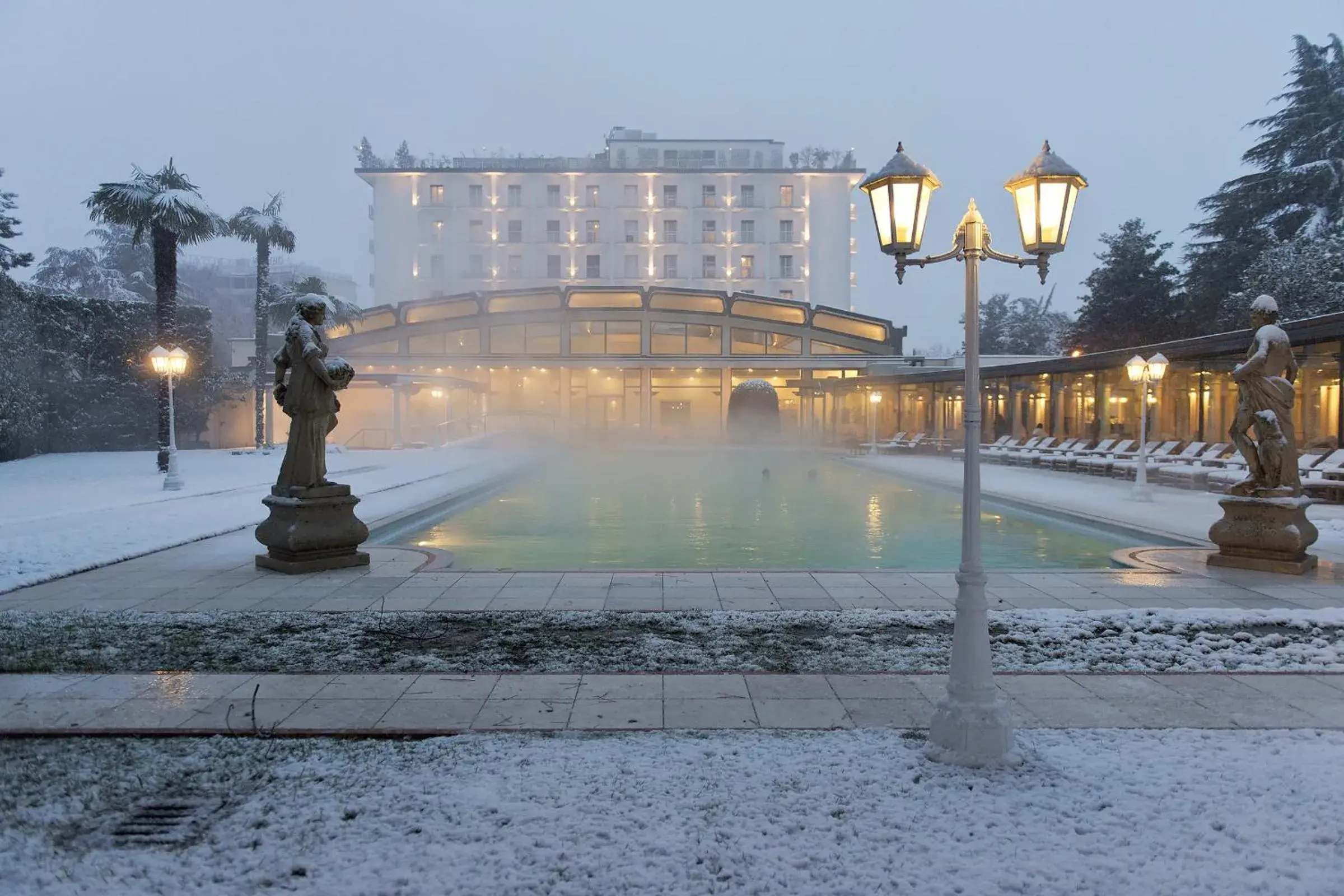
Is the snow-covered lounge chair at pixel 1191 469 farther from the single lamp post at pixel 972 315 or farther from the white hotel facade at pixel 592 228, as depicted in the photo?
the white hotel facade at pixel 592 228

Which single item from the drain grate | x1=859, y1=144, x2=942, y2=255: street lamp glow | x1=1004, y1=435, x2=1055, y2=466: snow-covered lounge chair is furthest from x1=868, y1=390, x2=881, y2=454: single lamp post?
the drain grate

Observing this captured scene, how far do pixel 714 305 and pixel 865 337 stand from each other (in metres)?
9.09

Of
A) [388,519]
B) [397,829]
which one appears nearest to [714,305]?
[388,519]

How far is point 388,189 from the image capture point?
6088 centimetres

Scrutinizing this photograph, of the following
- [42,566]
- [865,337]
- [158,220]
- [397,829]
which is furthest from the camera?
[865,337]

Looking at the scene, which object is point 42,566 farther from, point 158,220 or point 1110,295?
point 1110,295

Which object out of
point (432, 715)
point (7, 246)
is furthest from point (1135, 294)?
point (7, 246)

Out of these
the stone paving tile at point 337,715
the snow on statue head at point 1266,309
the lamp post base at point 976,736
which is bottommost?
the stone paving tile at point 337,715

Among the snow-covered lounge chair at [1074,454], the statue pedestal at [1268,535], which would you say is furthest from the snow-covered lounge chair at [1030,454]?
the statue pedestal at [1268,535]

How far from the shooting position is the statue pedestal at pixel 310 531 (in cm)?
847

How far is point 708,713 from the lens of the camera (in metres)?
4.56

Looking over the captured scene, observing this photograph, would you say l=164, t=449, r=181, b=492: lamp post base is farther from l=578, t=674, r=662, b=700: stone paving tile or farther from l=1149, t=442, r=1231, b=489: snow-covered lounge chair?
l=1149, t=442, r=1231, b=489: snow-covered lounge chair

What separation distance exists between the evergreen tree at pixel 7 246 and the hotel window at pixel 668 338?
95.1ft

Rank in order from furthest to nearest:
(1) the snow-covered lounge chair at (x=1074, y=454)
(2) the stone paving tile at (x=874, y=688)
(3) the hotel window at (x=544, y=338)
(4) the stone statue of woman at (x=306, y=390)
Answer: (3) the hotel window at (x=544, y=338)
(1) the snow-covered lounge chair at (x=1074, y=454)
(4) the stone statue of woman at (x=306, y=390)
(2) the stone paving tile at (x=874, y=688)
